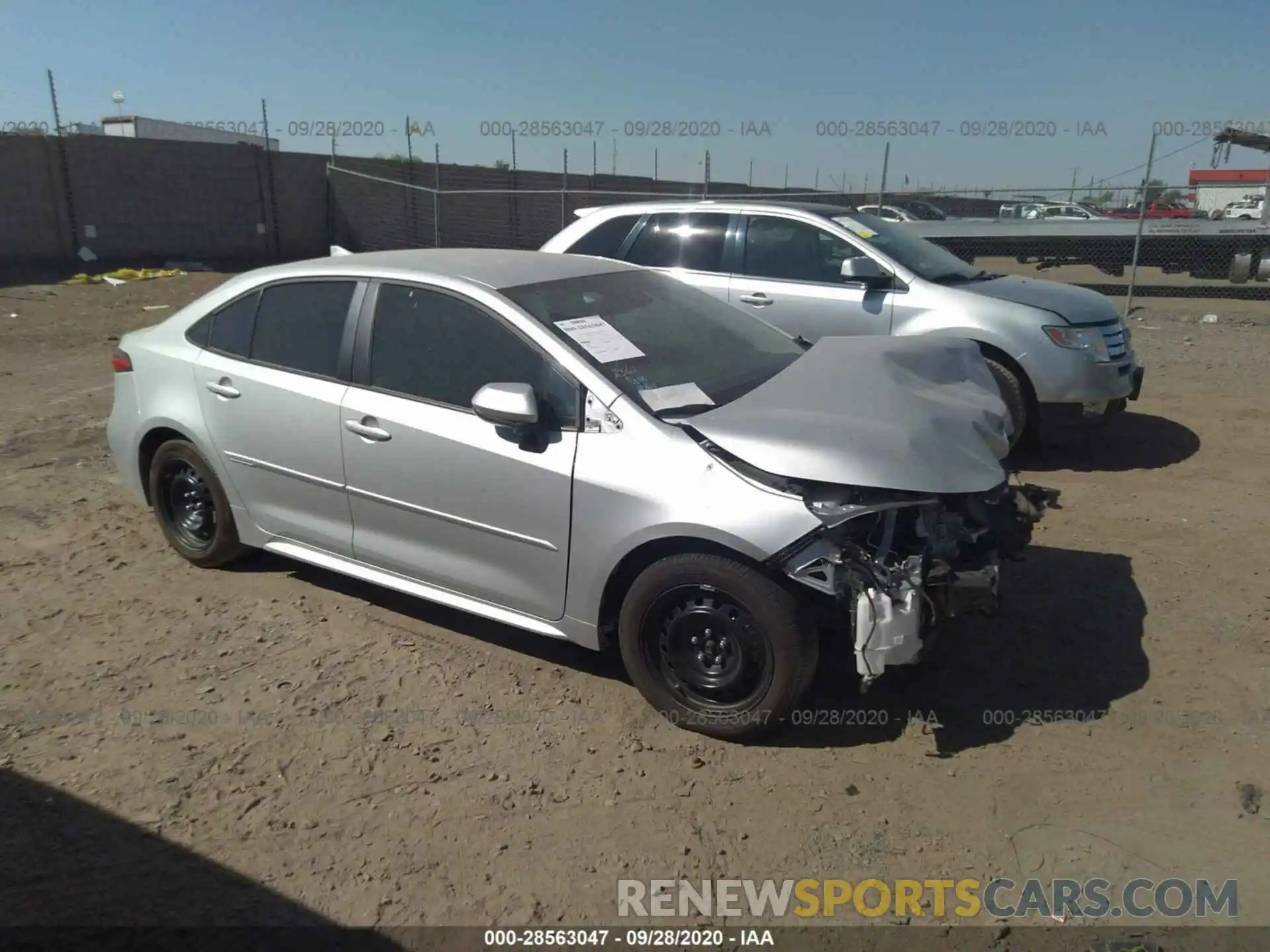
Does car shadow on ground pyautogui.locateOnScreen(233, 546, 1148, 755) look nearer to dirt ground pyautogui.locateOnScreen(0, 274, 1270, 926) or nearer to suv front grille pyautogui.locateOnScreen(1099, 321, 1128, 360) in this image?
dirt ground pyautogui.locateOnScreen(0, 274, 1270, 926)

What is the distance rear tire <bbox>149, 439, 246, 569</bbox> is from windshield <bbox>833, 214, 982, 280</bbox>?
4.64 meters

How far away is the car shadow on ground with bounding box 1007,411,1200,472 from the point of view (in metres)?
6.52

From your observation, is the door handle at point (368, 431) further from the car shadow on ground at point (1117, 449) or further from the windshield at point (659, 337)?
the car shadow on ground at point (1117, 449)

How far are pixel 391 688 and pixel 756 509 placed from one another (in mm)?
1707

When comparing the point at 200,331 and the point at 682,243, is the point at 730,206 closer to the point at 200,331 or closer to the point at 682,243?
the point at 682,243

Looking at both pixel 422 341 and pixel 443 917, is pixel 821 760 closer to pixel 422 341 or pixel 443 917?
pixel 443 917

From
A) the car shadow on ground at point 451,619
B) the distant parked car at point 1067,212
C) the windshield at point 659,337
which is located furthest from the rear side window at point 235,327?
the distant parked car at point 1067,212

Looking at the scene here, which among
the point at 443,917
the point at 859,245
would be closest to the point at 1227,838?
the point at 443,917

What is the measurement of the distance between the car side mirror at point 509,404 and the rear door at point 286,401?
0.94m

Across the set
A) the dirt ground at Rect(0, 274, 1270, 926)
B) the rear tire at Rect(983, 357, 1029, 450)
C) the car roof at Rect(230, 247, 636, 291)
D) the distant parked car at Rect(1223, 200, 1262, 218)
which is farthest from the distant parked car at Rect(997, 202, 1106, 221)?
the car roof at Rect(230, 247, 636, 291)

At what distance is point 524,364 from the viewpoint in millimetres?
3631

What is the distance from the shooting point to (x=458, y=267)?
4059 mm

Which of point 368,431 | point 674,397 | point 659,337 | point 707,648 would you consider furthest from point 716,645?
point 368,431

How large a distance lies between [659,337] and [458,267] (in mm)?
933
